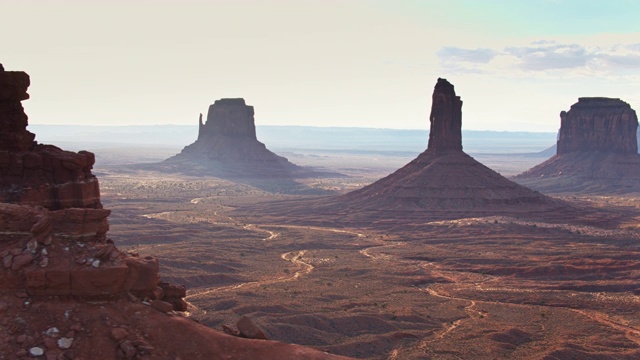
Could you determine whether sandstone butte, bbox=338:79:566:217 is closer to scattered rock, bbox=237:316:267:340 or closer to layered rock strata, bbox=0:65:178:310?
scattered rock, bbox=237:316:267:340

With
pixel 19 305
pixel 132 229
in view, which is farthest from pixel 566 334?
pixel 132 229

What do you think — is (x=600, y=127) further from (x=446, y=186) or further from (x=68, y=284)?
(x=68, y=284)

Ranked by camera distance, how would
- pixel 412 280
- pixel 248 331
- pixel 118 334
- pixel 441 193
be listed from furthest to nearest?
pixel 441 193, pixel 412 280, pixel 248 331, pixel 118 334

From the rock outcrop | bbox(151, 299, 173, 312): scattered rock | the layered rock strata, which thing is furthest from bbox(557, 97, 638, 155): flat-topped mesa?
bbox(151, 299, 173, 312): scattered rock

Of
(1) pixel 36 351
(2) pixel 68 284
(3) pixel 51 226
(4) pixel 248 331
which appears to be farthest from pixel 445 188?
(1) pixel 36 351

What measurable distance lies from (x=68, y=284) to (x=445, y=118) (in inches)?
4373

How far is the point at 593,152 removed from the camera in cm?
18650

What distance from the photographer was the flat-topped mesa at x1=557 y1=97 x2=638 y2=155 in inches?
7165

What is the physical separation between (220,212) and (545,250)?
59.9 metres

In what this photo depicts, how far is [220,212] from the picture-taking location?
127 meters

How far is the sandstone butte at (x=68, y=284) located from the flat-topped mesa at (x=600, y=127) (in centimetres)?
17800

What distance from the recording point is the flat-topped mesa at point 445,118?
126 meters

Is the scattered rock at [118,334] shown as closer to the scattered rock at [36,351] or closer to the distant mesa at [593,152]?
the scattered rock at [36,351]

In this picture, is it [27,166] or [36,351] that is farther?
[27,166]
